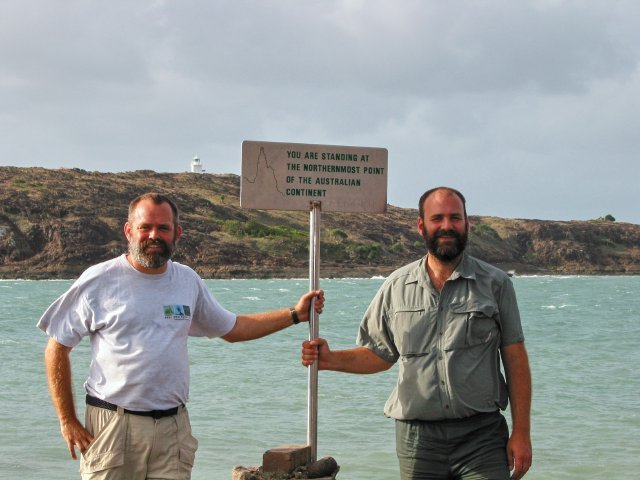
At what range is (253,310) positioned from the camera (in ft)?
170

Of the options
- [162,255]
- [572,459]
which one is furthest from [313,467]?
[572,459]

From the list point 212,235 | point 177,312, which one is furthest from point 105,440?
point 212,235

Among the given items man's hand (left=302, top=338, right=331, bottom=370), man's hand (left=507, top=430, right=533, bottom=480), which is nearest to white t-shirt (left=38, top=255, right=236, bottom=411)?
man's hand (left=302, top=338, right=331, bottom=370)

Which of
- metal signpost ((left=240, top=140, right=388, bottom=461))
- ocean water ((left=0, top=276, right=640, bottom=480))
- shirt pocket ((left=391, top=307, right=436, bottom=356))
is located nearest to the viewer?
shirt pocket ((left=391, top=307, right=436, bottom=356))

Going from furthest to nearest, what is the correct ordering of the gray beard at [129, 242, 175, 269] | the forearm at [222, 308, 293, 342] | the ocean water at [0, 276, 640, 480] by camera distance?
the ocean water at [0, 276, 640, 480] → the forearm at [222, 308, 293, 342] → the gray beard at [129, 242, 175, 269]

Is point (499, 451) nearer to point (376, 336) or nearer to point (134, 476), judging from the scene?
point (376, 336)

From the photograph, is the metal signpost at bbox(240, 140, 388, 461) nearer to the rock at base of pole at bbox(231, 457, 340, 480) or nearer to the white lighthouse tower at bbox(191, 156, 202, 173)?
the rock at base of pole at bbox(231, 457, 340, 480)

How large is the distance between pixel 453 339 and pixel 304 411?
35.6ft

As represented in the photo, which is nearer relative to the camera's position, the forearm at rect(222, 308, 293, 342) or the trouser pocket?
the trouser pocket

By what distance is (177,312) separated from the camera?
464cm

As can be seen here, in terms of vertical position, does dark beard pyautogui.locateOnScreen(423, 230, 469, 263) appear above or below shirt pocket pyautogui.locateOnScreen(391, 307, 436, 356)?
above

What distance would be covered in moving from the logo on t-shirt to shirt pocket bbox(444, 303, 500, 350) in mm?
1221

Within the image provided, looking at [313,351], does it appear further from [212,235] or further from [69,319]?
[212,235]

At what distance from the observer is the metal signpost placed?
18.6ft
